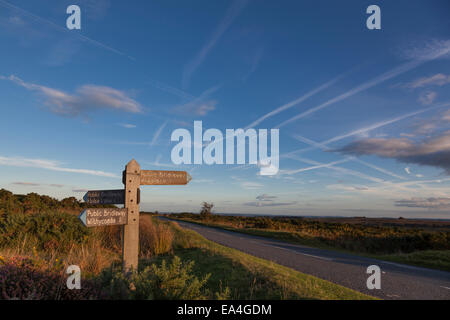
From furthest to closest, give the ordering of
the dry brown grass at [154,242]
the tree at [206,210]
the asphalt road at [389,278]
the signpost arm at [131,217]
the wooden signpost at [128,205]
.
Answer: the tree at [206,210], the dry brown grass at [154,242], the asphalt road at [389,278], the signpost arm at [131,217], the wooden signpost at [128,205]

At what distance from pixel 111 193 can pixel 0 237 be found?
6608 millimetres

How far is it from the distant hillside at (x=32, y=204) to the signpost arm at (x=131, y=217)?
27.9ft

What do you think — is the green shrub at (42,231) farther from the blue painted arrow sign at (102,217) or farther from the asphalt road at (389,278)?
the asphalt road at (389,278)

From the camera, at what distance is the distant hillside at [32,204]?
12719 millimetres

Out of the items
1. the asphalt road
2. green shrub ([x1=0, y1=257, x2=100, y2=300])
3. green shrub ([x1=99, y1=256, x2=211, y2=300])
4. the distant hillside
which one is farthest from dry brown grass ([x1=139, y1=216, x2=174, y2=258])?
green shrub ([x1=99, y1=256, x2=211, y2=300])

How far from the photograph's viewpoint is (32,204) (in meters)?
15.0

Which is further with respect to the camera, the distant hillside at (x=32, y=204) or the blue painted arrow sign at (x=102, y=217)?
the distant hillside at (x=32, y=204)

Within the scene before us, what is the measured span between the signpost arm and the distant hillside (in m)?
8.50

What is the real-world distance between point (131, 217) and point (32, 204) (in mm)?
13058

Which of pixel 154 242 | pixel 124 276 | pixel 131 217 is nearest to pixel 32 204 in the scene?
pixel 154 242

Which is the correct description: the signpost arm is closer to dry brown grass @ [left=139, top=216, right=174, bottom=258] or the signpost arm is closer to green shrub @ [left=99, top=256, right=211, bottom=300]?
green shrub @ [left=99, top=256, right=211, bottom=300]

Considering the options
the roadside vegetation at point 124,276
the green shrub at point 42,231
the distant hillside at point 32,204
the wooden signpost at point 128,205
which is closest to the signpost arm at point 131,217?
the wooden signpost at point 128,205

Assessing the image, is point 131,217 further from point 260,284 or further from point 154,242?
point 154,242

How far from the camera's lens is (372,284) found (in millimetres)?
7500
